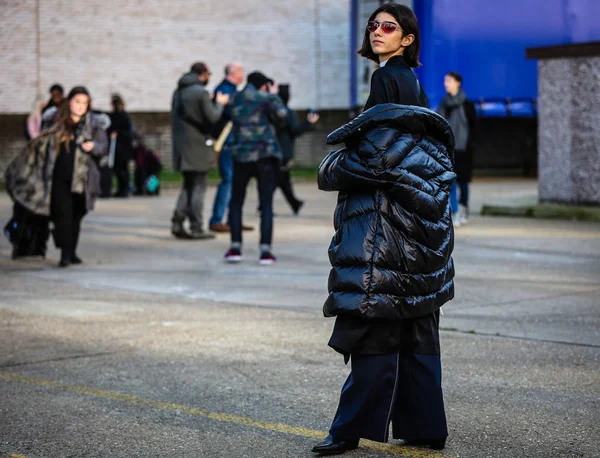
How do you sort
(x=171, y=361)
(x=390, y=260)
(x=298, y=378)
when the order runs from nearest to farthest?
(x=390, y=260) < (x=298, y=378) < (x=171, y=361)

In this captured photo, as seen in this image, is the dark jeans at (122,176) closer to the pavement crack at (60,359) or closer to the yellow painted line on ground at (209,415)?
the pavement crack at (60,359)

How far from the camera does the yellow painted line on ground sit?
5.36m

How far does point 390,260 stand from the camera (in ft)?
16.5

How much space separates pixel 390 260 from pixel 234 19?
28501 mm

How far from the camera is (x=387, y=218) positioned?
5094 mm

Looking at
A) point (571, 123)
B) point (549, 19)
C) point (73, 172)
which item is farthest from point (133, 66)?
point (73, 172)

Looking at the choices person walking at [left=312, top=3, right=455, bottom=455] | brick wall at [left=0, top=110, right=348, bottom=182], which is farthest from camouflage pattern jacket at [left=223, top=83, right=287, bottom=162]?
brick wall at [left=0, top=110, right=348, bottom=182]

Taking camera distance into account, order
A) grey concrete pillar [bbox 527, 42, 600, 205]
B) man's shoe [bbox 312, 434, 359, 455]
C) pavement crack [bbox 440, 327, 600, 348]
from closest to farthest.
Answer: man's shoe [bbox 312, 434, 359, 455], pavement crack [bbox 440, 327, 600, 348], grey concrete pillar [bbox 527, 42, 600, 205]

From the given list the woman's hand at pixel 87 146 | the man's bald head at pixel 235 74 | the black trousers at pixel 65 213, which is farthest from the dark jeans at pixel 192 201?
the woman's hand at pixel 87 146

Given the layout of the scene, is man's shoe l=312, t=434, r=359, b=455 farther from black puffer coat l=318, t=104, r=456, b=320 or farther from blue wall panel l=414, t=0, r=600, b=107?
blue wall panel l=414, t=0, r=600, b=107

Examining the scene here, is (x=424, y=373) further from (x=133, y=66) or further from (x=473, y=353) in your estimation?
(x=133, y=66)

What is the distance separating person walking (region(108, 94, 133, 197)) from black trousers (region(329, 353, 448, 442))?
18.5 metres

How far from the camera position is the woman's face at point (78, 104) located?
12.1 m

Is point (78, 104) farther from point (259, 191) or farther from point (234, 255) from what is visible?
point (234, 255)
